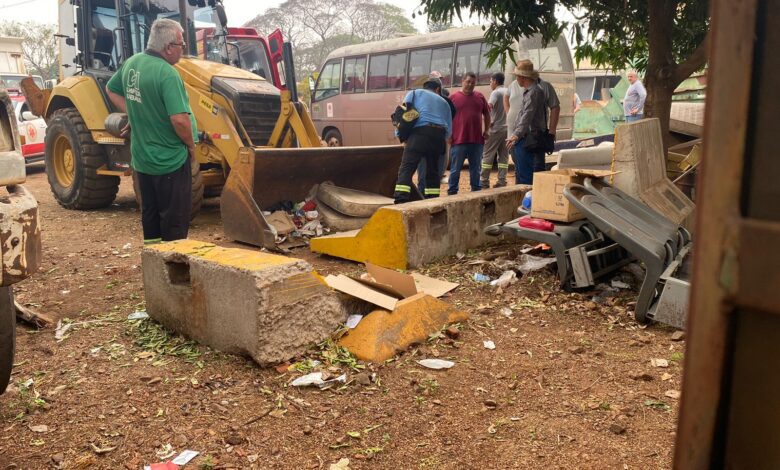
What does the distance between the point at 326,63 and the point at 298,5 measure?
23355 millimetres

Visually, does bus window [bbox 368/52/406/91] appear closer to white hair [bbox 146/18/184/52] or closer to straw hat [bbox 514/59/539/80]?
straw hat [bbox 514/59/539/80]

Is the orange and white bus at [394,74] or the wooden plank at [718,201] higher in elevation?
the orange and white bus at [394,74]

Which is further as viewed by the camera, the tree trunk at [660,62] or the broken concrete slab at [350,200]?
the broken concrete slab at [350,200]

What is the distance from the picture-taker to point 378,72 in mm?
16000

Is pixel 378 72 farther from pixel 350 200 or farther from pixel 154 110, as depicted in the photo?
pixel 154 110

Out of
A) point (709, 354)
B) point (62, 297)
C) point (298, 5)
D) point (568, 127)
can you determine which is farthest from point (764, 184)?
point (298, 5)

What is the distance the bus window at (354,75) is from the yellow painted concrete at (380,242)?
437 inches

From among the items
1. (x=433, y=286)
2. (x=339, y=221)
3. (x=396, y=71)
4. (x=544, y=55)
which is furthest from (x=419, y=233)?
(x=396, y=71)

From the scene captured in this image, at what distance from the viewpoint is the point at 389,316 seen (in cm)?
384

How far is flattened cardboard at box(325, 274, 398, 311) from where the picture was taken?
3918 millimetres

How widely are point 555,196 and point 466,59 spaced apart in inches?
386

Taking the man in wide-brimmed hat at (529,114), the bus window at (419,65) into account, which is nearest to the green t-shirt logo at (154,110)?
the man in wide-brimmed hat at (529,114)

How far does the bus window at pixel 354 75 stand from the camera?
53.9ft

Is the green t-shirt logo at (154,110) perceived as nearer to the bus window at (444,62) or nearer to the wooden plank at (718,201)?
the wooden plank at (718,201)
